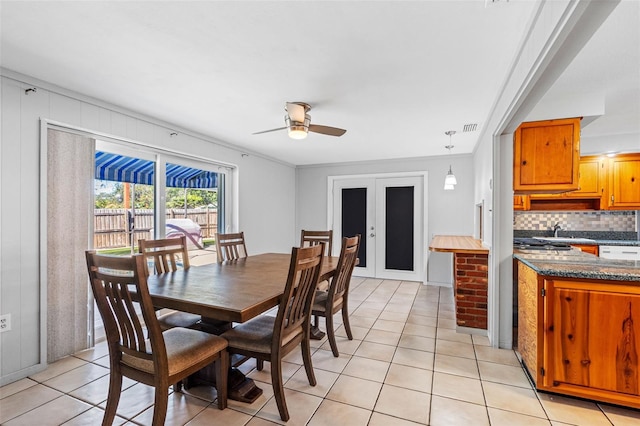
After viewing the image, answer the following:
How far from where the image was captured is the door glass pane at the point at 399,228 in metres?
5.48

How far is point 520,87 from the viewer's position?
73.2 inches

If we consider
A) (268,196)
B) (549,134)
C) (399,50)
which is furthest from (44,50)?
(549,134)

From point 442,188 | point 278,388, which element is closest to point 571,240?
point 442,188

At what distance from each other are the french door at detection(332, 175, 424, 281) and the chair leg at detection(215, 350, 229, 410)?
13.8 ft

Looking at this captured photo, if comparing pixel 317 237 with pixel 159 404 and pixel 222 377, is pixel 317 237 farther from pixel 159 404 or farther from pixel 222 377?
pixel 159 404

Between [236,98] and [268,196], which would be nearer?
[236,98]

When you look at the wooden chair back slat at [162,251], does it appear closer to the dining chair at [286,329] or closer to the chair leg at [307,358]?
the dining chair at [286,329]

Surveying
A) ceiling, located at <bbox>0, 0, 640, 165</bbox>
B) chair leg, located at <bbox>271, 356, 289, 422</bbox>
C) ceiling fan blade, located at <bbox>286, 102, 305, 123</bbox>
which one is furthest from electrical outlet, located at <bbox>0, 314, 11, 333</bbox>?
ceiling fan blade, located at <bbox>286, 102, 305, 123</bbox>

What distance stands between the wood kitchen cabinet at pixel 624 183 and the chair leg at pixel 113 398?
19.3 feet

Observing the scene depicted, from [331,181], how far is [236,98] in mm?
3554

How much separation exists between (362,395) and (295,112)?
235 centimetres

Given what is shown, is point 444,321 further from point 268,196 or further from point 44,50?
point 44,50

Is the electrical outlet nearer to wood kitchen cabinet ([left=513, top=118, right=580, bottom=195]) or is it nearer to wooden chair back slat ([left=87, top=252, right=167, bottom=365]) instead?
wooden chair back slat ([left=87, top=252, right=167, bottom=365])

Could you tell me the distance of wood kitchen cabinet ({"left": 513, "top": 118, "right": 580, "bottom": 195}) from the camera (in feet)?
8.49
